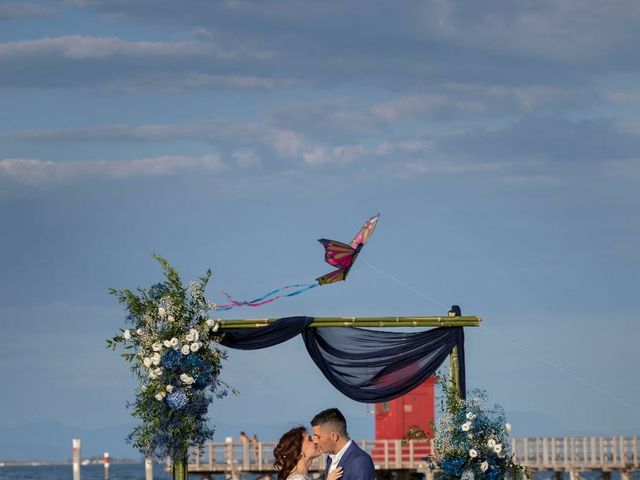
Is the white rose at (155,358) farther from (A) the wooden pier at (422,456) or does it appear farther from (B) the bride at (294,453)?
(A) the wooden pier at (422,456)

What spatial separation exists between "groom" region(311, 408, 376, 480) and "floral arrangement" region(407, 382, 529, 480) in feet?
17.6

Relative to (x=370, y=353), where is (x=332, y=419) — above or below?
below

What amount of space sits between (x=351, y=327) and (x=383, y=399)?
0.91 m

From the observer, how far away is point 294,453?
853 cm

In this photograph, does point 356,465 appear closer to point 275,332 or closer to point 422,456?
point 275,332

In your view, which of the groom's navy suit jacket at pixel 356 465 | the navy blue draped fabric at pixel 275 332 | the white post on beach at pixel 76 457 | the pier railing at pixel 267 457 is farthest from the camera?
the white post on beach at pixel 76 457

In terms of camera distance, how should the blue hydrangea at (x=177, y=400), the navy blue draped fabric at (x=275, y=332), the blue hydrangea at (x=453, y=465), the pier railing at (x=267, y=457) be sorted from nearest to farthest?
the blue hydrangea at (x=453, y=465)
the blue hydrangea at (x=177, y=400)
the navy blue draped fabric at (x=275, y=332)
the pier railing at (x=267, y=457)

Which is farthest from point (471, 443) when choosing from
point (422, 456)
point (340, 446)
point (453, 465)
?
point (422, 456)

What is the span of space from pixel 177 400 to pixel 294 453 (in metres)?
5.54

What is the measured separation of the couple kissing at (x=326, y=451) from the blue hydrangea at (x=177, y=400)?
17.8ft

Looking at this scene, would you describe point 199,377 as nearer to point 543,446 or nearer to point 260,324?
point 260,324

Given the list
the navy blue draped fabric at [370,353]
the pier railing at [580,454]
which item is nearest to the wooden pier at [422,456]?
the pier railing at [580,454]

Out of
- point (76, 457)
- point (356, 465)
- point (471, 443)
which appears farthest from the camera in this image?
point (76, 457)

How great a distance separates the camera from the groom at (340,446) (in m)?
8.43
